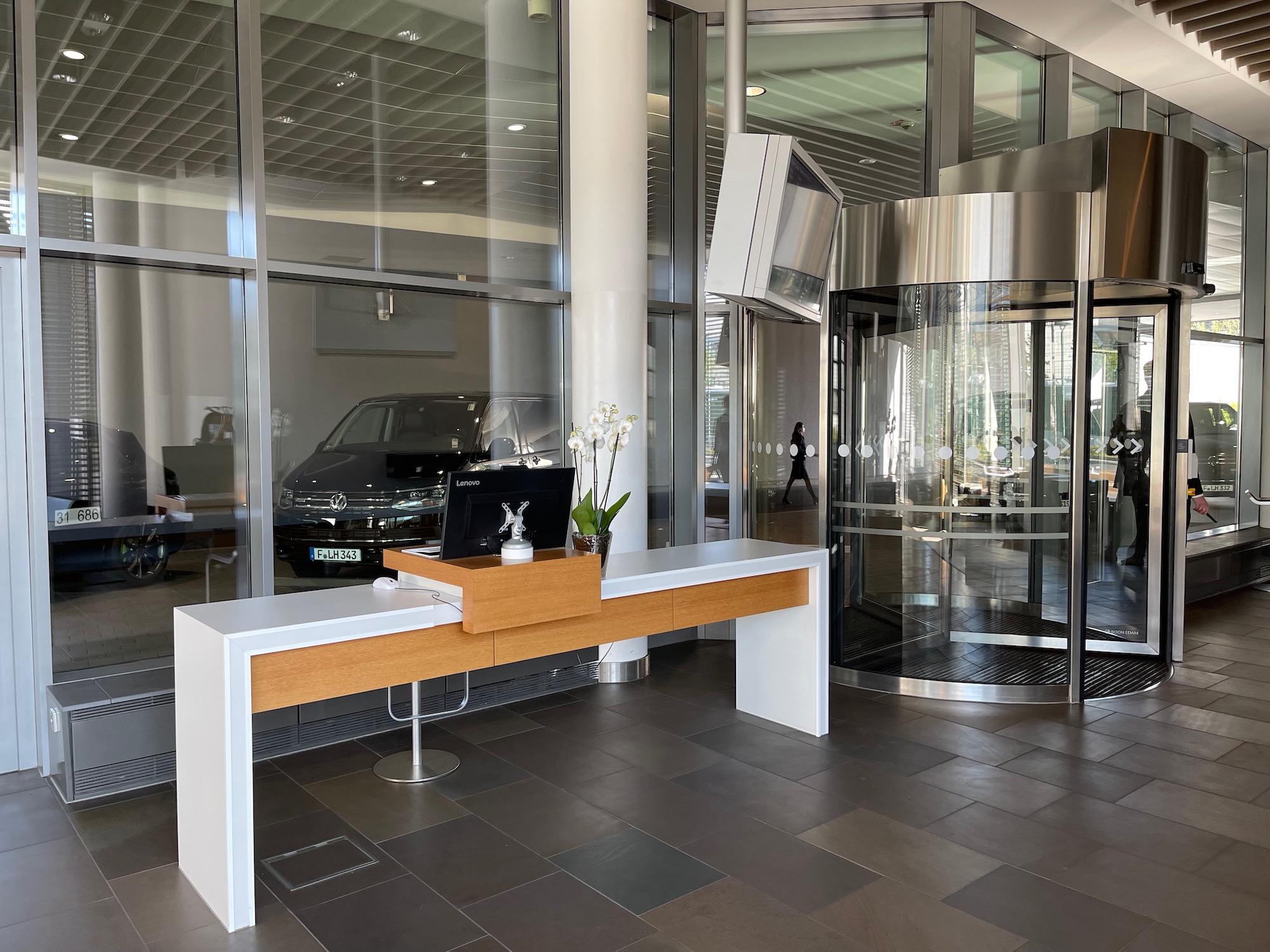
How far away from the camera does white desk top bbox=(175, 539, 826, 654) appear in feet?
9.55

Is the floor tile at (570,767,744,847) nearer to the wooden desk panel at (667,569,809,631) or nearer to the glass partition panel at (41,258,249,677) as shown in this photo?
the wooden desk panel at (667,569,809,631)

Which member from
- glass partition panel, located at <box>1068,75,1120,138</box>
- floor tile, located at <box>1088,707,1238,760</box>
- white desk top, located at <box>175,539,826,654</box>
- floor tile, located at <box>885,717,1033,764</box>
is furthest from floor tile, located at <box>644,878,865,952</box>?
glass partition panel, located at <box>1068,75,1120,138</box>

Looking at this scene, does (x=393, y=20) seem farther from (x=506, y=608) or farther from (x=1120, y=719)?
(x=1120, y=719)

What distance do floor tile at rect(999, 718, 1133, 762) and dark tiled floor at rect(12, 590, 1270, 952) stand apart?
0.02m

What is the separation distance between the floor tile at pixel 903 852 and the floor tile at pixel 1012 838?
6 cm

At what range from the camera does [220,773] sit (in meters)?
2.80

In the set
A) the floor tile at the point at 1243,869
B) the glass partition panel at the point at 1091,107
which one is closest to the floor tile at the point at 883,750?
the floor tile at the point at 1243,869

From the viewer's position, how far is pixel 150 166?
4355 mm

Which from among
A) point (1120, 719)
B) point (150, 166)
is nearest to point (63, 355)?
point (150, 166)

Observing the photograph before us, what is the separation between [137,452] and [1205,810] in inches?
188

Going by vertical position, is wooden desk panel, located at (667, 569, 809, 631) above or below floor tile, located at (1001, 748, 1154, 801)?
above

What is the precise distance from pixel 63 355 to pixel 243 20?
1.82 m

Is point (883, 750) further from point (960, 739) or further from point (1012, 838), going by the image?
point (1012, 838)

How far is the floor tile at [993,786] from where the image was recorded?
3635mm
